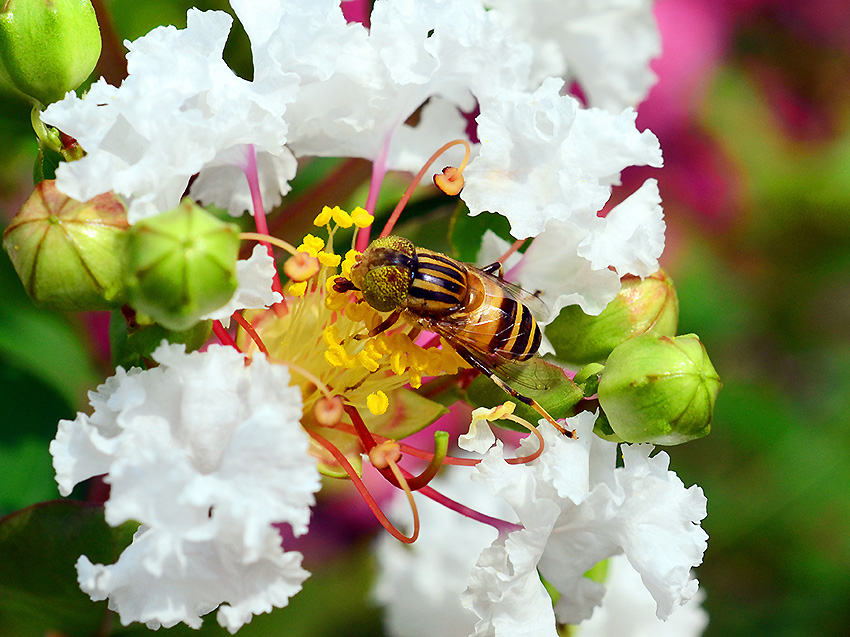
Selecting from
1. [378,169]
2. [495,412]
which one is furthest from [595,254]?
[378,169]

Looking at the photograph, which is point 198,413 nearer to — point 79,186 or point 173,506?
point 173,506

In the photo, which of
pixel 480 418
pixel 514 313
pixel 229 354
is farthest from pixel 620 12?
pixel 229 354

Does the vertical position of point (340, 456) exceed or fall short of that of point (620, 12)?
it falls short

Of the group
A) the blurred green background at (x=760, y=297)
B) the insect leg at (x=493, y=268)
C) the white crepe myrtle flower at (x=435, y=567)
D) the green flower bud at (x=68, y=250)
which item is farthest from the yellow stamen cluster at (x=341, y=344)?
the blurred green background at (x=760, y=297)

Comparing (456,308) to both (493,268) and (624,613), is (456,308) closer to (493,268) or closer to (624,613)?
(493,268)

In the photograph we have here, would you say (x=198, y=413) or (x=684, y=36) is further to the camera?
(x=684, y=36)

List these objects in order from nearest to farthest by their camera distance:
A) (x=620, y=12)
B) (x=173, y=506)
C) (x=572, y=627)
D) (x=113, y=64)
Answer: (x=173, y=506) < (x=113, y=64) < (x=572, y=627) < (x=620, y=12)
